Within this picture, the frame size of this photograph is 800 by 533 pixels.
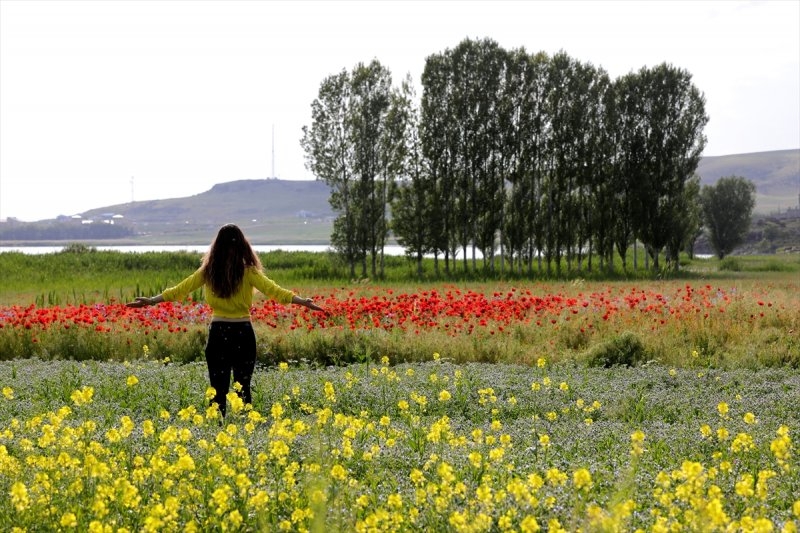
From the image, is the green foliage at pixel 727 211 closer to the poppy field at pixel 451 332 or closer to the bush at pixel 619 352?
the poppy field at pixel 451 332

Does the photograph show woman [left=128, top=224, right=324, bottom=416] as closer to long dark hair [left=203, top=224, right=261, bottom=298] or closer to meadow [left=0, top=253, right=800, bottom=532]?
long dark hair [left=203, top=224, right=261, bottom=298]

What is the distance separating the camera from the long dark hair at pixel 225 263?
8195 millimetres

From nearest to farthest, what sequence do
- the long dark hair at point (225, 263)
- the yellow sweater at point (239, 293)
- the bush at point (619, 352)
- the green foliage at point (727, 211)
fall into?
the long dark hair at point (225, 263) < the yellow sweater at point (239, 293) < the bush at point (619, 352) < the green foliage at point (727, 211)

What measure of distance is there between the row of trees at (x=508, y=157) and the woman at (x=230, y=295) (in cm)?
3231

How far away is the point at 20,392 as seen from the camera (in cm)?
1015

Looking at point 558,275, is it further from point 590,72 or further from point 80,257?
point 80,257

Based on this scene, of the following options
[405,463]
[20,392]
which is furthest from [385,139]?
[405,463]

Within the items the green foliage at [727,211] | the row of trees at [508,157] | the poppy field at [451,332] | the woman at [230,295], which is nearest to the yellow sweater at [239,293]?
the woman at [230,295]

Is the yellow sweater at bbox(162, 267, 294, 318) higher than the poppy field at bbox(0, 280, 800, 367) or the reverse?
higher

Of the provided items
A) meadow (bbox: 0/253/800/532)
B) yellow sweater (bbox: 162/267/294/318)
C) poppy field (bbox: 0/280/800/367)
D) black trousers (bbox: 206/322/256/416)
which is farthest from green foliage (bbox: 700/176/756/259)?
black trousers (bbox: 206/322/256/416)

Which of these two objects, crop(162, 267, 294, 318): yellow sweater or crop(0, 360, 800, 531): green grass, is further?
crop(162, 267, 294, 318): yellow sweater

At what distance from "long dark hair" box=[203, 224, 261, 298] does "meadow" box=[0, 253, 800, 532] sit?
1401 mm

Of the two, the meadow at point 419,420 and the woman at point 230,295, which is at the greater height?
the woman at point 230,295

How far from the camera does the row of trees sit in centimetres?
4209
